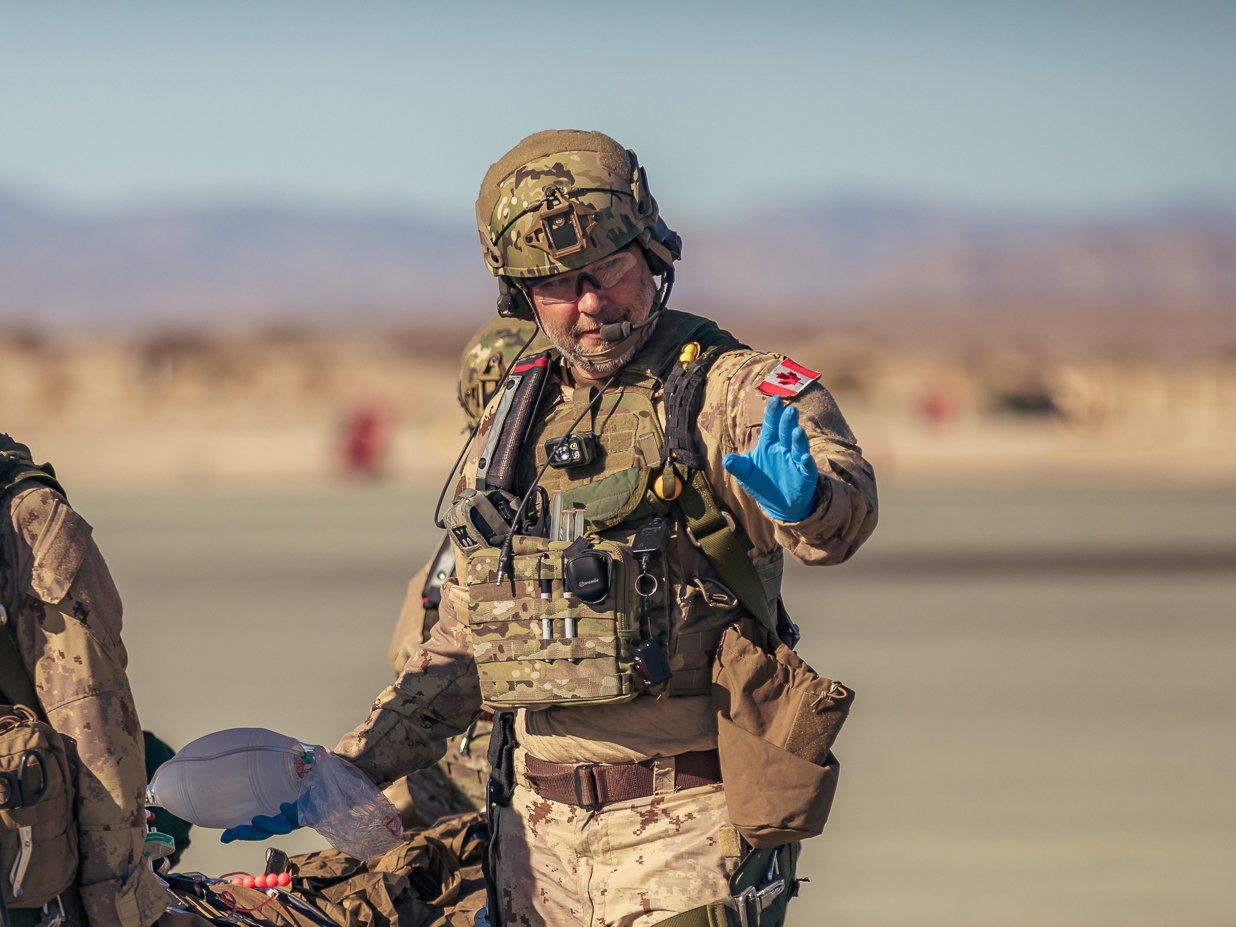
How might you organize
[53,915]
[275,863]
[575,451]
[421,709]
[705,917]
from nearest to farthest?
[53,915] < [705,917] < [575,451] < [421,709] < [275,863]

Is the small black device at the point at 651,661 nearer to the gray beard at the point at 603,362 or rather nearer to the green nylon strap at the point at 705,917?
the green nylon strap at the point at 705,917

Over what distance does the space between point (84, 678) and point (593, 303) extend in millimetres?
1634

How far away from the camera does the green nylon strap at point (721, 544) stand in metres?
4.10

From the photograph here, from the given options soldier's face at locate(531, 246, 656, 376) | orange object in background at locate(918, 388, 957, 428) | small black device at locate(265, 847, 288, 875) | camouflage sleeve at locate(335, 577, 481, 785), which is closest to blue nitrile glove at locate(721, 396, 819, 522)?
soldier's face at locate(531, 246, 656, 376)

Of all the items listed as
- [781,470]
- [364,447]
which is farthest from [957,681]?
[364,447]

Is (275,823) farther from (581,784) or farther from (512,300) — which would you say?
(512,300)

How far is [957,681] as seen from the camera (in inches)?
556

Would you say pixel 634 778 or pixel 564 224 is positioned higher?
pixel 564 224

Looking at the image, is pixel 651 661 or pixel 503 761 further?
pixel 503 761

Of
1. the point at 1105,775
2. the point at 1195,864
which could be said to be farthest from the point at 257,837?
the point at 1105,775

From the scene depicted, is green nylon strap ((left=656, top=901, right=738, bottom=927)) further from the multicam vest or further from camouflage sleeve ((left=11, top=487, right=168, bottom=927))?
camouflage sleeve ((left=11, top=487, right=168, bottom=927))

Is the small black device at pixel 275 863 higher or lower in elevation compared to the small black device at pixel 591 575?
lower

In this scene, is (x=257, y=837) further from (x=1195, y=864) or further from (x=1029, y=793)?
(x=1029, y=793)

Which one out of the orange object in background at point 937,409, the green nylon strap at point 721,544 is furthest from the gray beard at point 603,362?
the orange object in background at point 937,409
